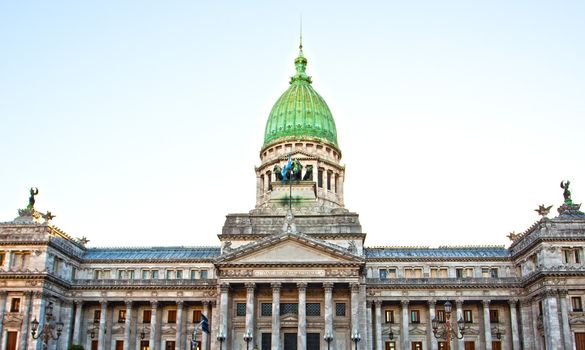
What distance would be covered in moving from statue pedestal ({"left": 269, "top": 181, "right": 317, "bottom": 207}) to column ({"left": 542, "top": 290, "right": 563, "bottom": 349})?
32346mm

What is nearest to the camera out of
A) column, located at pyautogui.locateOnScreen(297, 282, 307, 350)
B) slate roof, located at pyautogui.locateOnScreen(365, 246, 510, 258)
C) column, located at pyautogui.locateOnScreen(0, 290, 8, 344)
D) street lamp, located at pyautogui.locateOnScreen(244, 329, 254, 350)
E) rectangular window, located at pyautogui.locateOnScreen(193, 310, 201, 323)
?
street lamp, located at pyautogui.locateOnScreen(244, 329, 254, 350)

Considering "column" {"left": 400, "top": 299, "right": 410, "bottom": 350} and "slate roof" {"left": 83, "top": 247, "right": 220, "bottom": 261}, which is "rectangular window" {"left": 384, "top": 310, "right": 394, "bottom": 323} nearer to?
"column" {"left": 400, "top": 299, "right": 410, "bottom": 350}

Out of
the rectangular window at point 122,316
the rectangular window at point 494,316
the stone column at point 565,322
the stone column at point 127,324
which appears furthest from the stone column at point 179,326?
the stone column at point 565,322

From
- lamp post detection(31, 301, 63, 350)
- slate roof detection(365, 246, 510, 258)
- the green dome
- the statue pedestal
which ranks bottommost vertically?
lamp post detection(31, 301, 63, 350)

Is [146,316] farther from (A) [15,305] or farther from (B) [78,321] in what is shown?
(A) [15,305]

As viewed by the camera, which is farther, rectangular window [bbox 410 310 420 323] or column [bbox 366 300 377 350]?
rectangular window [bbox 410 310 420 323]

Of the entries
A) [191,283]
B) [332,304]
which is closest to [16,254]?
[191,283]

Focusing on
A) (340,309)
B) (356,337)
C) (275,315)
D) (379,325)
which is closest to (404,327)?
(379,325)

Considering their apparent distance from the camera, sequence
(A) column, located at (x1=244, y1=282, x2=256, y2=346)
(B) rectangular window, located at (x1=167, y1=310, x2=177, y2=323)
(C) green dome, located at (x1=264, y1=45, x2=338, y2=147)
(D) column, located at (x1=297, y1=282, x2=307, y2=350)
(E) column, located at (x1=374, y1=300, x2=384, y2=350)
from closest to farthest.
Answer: (D) column, located at (x1=297, y1=282, x2=307, y2=350)
(A) column, located at (x1=244, y1=282, x2=256, y2=346)
(E) column, located at (x1=374, y1=300, x2=384, y2=350)
(B) rectangular window, located at (x1=167, y1=310, x2=177, y2=323)
(C) green dome, located at (x1=264, y1=45, x2=338, y2=147)

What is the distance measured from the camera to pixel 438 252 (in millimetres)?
90812

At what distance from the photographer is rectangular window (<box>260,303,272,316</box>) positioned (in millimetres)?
78688

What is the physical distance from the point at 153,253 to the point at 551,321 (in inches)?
2157

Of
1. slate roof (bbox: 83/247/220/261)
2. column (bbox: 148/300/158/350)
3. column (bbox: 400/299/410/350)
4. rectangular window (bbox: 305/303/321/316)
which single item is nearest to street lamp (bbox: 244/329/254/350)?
rectangular window (bbox: 305/303/321/316)

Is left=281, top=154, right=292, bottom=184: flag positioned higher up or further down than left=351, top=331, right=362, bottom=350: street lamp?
higher up
